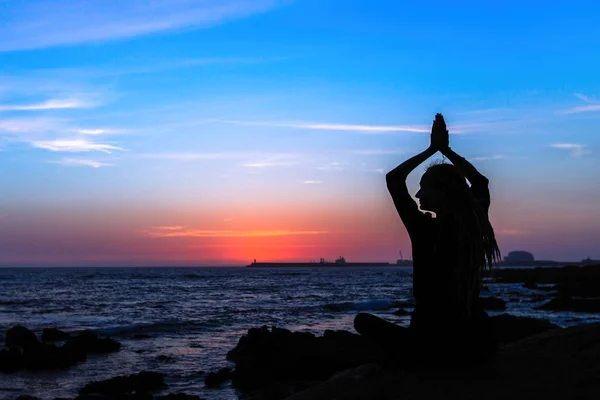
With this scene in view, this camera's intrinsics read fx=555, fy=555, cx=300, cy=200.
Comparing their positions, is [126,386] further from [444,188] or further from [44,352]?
[444,188]

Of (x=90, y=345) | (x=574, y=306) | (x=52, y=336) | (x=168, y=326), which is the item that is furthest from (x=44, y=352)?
(x=574, y=306)

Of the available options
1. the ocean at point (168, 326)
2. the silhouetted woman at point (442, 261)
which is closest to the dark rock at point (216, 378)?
the ocean at point (168, 326)

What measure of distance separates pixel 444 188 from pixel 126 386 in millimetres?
8370

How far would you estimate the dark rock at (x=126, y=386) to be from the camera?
1044 centimetres

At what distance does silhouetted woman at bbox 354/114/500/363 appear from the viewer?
14.9 ft

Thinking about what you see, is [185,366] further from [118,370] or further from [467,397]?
[467,397]

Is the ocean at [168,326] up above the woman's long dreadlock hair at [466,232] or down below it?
below

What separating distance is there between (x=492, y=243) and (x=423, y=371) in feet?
4.04

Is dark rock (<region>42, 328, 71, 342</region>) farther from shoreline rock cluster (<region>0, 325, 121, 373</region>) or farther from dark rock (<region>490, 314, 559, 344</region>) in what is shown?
dark rock (<region>490, 314, 559, 344</region>)

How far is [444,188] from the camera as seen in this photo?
4594 mm

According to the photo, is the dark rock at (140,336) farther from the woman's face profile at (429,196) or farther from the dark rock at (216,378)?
the woman's face profile at (429,196)

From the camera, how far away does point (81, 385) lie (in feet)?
37.8

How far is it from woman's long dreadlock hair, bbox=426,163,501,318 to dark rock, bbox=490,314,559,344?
9.69 meters

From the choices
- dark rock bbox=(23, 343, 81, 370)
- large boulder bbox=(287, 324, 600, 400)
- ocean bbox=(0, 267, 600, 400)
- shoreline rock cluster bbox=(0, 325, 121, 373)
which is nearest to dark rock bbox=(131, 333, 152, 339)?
ocean bbox=(0, 267, 600, 400)
